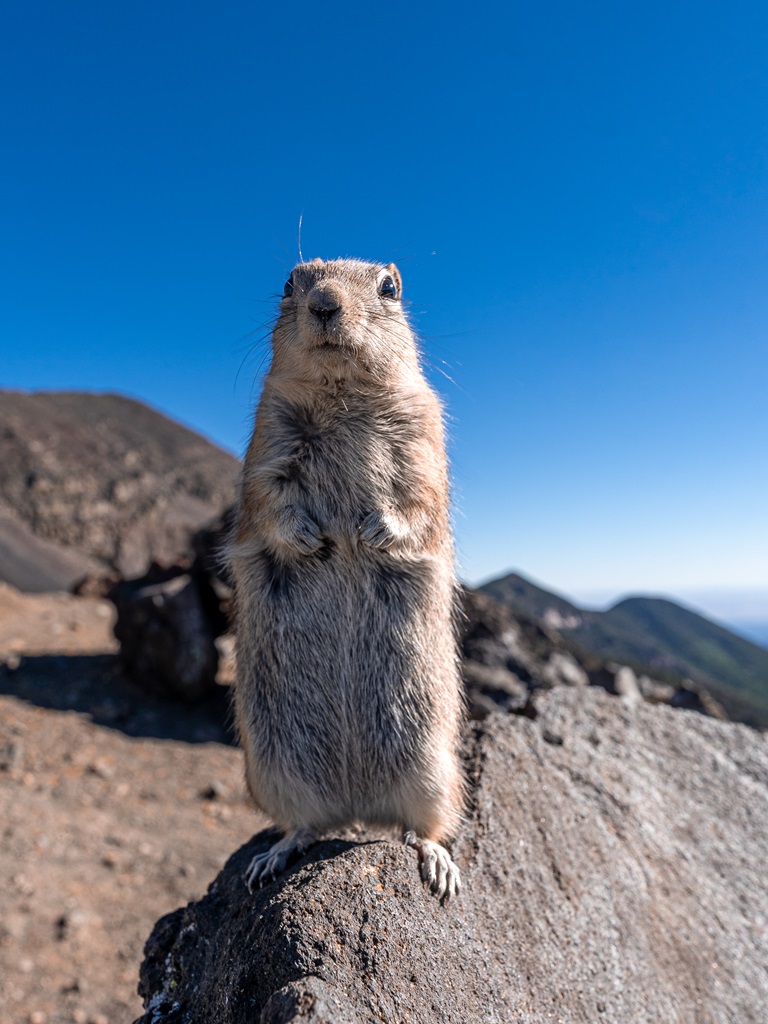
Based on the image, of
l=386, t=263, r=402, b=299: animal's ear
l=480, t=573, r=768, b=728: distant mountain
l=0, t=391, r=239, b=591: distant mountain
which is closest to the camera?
l=386, t=263, r=402, b=299: animal's ear

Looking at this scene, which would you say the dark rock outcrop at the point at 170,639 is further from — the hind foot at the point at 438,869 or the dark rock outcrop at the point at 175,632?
the hind foot at the point at 438,869

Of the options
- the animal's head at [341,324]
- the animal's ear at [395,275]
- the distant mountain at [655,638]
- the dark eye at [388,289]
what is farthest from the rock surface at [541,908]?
the distant mountain at [655,638]

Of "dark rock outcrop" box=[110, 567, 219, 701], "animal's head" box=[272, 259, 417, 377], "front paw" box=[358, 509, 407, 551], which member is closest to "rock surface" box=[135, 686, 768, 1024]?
"front paw" box=[358, 509, 407, 551]

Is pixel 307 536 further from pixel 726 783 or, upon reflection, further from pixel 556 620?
pixel 556 620

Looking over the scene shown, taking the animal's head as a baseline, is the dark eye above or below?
above

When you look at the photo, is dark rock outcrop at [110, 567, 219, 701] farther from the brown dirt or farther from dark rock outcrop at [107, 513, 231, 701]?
the brown dirt

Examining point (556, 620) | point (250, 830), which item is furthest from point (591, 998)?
point (556, 620)
